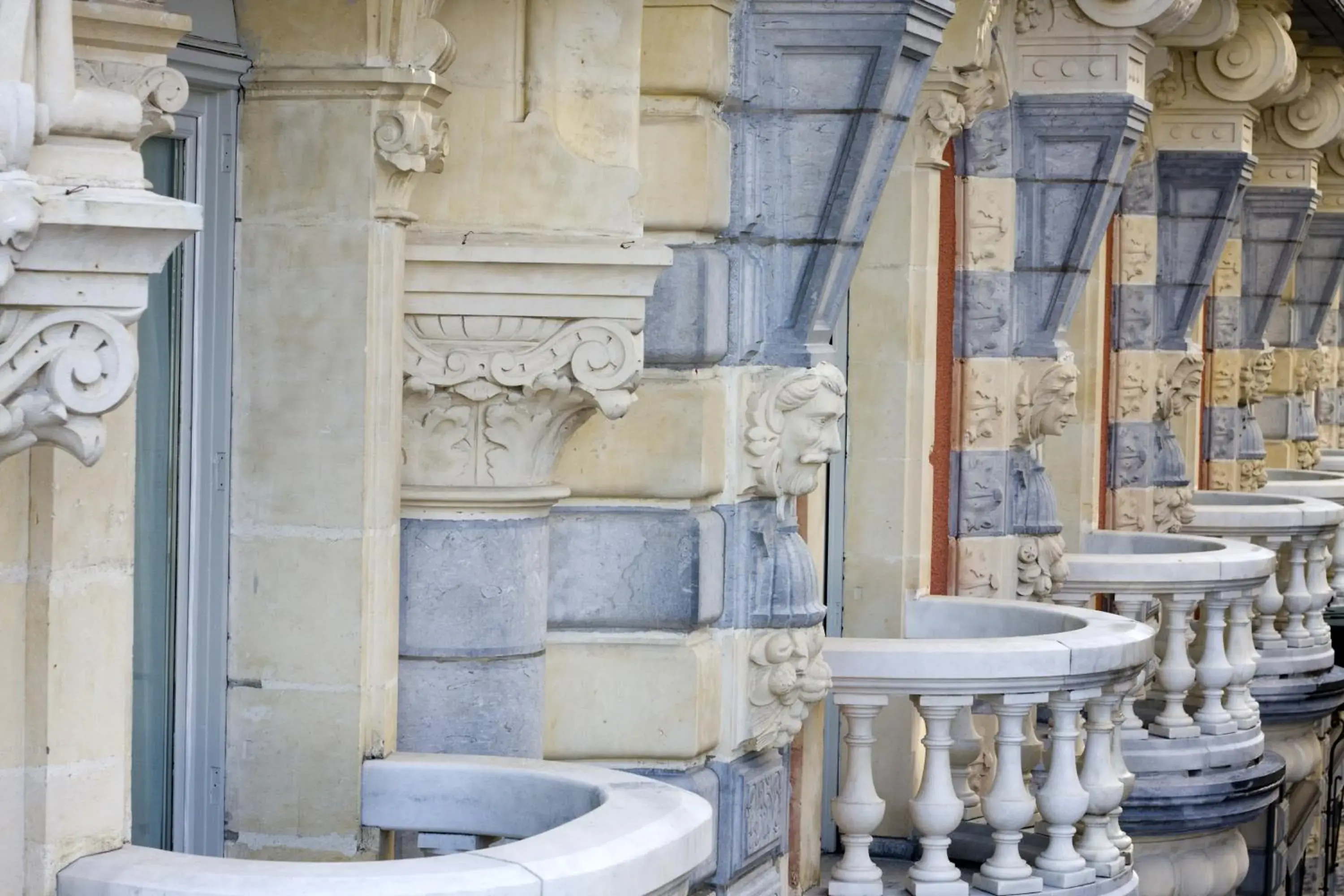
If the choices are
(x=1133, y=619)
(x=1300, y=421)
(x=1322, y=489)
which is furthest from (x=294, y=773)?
(x=1300, y=421)

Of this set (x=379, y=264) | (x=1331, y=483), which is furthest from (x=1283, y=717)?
(x=379, y=264)

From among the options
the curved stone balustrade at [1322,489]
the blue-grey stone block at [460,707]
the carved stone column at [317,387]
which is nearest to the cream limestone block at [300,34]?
the carved stone column at [317,387]

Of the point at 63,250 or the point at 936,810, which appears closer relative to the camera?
the point at 63,250

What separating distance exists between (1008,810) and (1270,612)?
4.05 metres

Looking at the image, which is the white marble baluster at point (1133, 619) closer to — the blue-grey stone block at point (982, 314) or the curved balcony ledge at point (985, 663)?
the blue-grey stone block at point (982, 314)

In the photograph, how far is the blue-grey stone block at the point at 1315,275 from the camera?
13.7m

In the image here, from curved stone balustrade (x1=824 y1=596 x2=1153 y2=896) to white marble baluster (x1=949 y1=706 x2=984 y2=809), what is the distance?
0.49 m

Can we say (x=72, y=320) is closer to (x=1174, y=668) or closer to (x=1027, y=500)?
(x=1027, y=500)

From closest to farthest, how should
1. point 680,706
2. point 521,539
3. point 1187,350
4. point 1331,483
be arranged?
point 521,539 → point 680,706 → point 1187,350 → point 1331,483

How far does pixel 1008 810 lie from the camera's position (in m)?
5.95

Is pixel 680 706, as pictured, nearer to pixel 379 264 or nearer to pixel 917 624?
pixel 379 264

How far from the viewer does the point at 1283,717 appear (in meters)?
9.82

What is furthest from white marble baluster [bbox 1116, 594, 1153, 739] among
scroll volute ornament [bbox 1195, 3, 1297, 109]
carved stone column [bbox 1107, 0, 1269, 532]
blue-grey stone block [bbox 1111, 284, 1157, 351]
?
scroll volute ornament [bbox 1195, 3, 1297, 109]

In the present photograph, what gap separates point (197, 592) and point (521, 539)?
0.64 meters
